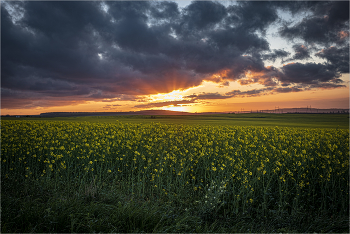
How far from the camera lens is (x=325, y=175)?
6.11 meters

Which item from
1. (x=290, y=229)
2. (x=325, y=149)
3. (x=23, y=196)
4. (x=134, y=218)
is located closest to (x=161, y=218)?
(x=134, y=218)

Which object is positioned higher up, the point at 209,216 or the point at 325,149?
the point at 325,149

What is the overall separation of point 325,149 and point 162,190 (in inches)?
252

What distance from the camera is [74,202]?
4527 millimetres

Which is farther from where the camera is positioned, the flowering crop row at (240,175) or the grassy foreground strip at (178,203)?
the flowering crop row at (240,175)

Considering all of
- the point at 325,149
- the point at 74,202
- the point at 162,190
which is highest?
the point at 325,149

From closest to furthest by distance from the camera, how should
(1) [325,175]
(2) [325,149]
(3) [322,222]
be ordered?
(3) [322,222], (1) [325,175], (2) [325,149]

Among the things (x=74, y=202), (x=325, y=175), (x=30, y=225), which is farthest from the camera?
(x=325, y=175)

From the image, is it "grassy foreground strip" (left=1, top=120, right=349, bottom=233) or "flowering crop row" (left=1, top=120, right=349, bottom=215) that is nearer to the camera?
"grassy foreground strip" (left=1, top=120, right=349, bottom=233)

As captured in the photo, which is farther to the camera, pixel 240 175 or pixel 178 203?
pixel 240 175

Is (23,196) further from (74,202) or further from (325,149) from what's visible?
(325,149)

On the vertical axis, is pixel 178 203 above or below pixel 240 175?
below

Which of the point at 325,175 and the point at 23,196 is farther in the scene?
the point at 325,175

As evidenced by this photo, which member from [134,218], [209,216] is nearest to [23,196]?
[134,218]
